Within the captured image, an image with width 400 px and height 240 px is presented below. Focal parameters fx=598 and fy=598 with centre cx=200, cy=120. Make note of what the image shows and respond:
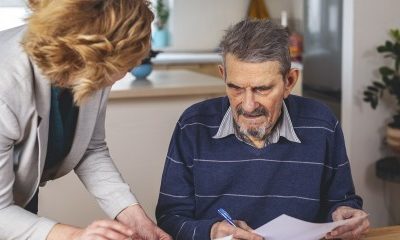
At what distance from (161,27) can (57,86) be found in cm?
398

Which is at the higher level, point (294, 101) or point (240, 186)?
point (294, 101)

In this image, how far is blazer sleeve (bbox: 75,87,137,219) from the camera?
1.54m

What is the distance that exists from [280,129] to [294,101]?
0.12 m

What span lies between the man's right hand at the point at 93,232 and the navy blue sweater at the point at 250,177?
1.25 ft

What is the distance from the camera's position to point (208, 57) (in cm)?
483

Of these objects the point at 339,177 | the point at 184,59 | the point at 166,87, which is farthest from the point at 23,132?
the point at 184,59

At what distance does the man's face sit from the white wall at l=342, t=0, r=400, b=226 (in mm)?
1509

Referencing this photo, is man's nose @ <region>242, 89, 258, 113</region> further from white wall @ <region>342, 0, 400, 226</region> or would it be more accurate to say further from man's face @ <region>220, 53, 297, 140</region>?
white wall @ <region>342, 0, 400, 226</region>

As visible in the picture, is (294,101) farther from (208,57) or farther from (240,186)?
(208,57)

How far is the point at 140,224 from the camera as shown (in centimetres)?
150

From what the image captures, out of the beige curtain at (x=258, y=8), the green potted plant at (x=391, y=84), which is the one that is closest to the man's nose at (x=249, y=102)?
the green potted plant at (x=391, y=84)

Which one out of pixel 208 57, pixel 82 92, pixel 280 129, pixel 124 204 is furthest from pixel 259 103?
pixel 208 57

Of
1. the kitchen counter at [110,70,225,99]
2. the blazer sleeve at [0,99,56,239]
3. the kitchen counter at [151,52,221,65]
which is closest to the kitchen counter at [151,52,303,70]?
the kitchen counter at [151,52,221,65]

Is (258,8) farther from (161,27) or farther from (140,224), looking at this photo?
(140,224)
